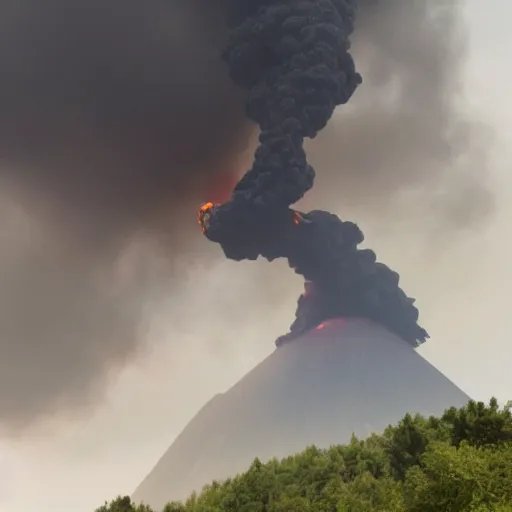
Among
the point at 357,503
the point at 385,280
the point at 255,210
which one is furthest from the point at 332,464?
the point at 385,280

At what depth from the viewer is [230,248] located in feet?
435

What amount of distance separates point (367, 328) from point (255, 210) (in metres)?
82.7

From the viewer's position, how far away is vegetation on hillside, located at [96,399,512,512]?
626 inches

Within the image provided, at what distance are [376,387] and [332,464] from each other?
563 ft

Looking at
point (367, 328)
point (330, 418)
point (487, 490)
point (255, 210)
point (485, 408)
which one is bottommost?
point (487, 490)

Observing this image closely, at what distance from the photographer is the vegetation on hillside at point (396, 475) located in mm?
15898

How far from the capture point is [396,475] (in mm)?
30281

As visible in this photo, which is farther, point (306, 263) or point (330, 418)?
Result: point (330, 418)

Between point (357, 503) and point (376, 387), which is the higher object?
point (376, 387)

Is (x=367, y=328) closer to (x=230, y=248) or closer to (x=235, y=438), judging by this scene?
(x=235, y=438)

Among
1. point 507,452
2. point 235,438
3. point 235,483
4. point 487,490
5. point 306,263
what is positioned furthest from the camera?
point 235,438

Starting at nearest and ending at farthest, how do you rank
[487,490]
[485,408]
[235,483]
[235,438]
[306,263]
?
[487,490]
[485,408]
[235,483]
[306,263]
[235,438]

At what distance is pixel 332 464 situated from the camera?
33812mm

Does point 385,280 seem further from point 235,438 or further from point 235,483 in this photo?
point 235,483
